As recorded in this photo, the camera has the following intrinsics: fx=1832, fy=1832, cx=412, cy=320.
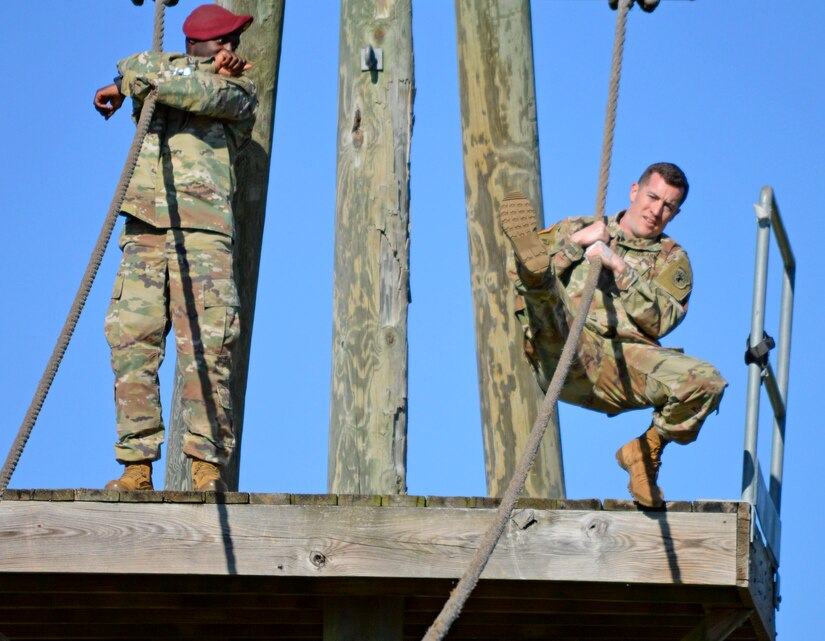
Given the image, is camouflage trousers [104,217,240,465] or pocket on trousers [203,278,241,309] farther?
pocket on trousers [203,278,241,309]

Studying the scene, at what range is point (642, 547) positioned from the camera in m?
6.43

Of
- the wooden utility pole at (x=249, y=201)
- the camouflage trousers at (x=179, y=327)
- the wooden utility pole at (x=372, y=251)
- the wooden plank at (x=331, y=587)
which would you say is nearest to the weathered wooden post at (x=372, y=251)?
the wooden utility pole at (x=372, y=251)

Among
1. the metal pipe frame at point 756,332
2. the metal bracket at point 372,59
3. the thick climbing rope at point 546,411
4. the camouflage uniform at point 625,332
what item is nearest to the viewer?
the thick climbing rope at point 546,411

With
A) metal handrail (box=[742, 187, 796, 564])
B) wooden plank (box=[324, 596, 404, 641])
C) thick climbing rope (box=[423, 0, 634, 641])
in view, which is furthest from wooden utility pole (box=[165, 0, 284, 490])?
thick climbing rope (box=[423, 0, 634, 641])

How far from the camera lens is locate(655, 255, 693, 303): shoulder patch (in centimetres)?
728

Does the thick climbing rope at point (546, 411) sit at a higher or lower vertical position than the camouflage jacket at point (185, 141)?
lower

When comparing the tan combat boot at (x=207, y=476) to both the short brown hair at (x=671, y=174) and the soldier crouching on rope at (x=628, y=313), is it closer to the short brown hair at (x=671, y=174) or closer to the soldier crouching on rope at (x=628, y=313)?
the soldier crouching on rope at (x=628, y=313)

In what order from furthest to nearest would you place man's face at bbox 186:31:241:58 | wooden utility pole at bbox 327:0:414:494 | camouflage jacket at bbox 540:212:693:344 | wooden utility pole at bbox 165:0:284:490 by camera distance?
wooden utility pole at bbox 165:0:284:490 < wooden utility pole at bbox 327:0:414:494 < man's face at bbox 186:31:241:58 < camouflage jacket at bbox 540:212:693:344

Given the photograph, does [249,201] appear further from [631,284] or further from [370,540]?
[370,540]

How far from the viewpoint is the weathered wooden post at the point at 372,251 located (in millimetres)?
8086

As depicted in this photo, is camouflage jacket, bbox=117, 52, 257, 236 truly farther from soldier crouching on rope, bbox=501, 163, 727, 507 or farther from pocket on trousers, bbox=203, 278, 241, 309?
soldier crouching on rope, bbox=501, 163, 727, 507

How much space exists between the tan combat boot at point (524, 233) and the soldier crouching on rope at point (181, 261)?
1.43m

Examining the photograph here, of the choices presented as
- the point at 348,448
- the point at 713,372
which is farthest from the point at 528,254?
the point at 348,448

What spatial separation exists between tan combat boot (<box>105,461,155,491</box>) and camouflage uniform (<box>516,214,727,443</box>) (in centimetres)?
154
